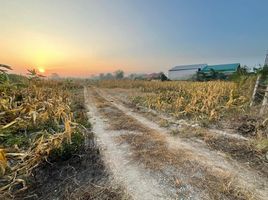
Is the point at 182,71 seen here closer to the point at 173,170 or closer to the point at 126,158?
the point at 126,158

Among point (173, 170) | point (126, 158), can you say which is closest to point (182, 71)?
point (126, 158)

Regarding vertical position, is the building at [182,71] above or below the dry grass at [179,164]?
below

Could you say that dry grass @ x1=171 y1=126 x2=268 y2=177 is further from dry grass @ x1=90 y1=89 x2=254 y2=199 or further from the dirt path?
dry grass @ x1=90 y1=89 x2=254 y2=199

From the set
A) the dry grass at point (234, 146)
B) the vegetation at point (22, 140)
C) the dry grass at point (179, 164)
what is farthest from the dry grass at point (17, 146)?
the dry grass at point (234, 146)

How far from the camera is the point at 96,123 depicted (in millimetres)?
6828

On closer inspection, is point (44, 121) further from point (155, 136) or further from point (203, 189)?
point (203, 189)

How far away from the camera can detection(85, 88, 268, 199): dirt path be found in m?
2.99

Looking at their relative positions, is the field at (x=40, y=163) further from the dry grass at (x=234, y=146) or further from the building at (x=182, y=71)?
the building at (x=182, y=71)

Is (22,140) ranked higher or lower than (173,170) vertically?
higher

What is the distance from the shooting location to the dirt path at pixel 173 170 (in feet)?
9.82

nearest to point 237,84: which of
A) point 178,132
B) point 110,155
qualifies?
point 178,132

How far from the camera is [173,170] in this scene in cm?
360

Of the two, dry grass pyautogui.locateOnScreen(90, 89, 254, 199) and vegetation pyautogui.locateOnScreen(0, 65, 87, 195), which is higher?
vegetation pyautogui.locateOnScreen(0, 65, 87, 195)

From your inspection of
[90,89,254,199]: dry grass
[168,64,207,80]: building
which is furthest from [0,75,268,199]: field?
[168,64,207,80]: building
